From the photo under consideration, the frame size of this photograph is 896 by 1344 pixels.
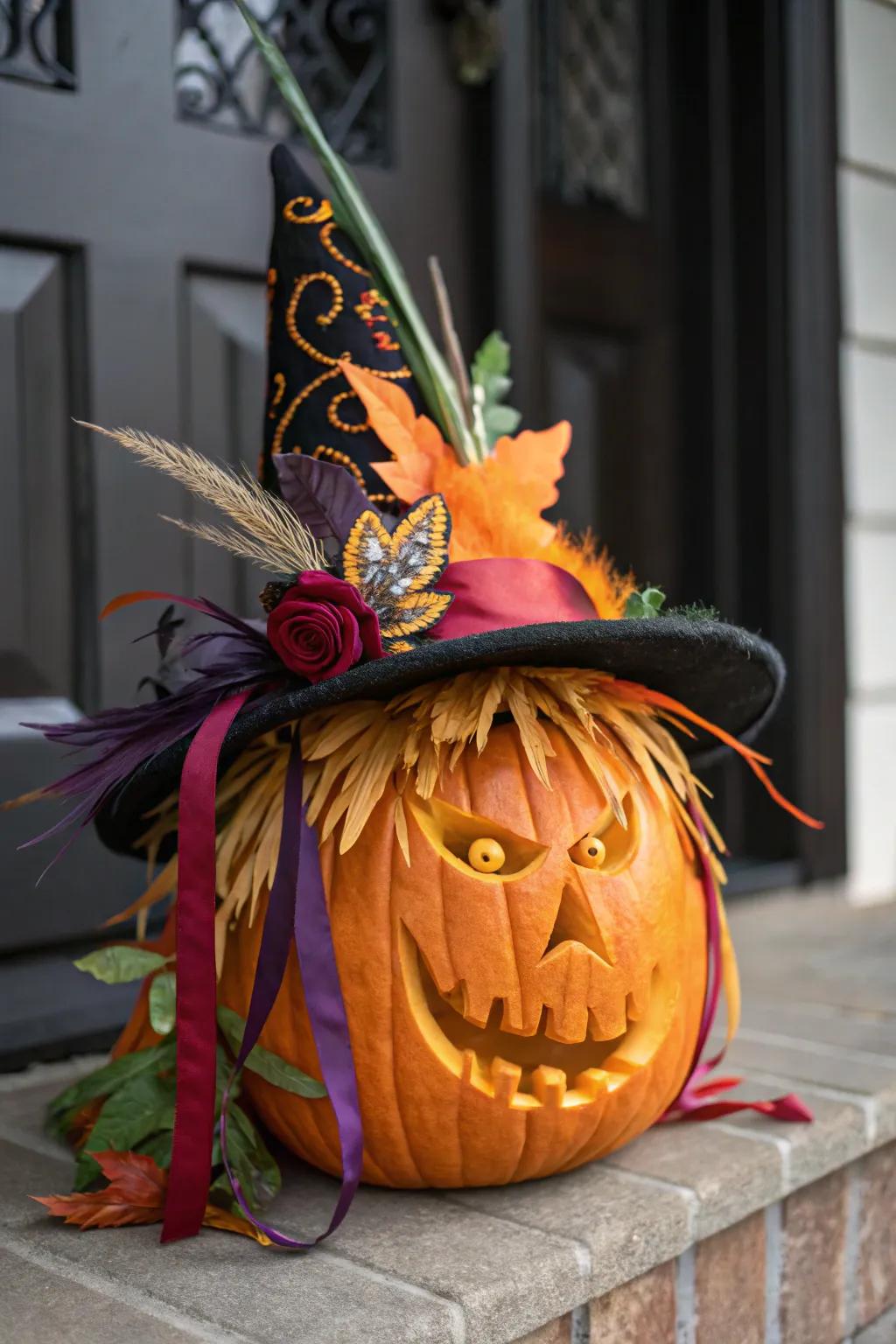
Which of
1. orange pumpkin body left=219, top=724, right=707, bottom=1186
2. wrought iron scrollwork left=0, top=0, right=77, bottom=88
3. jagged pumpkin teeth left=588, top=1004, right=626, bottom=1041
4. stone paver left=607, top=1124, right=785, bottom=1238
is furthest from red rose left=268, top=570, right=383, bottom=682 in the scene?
wrought iron scrollwork left=0, top=0, right=77, bottom=88

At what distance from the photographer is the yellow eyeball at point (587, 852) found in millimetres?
1063

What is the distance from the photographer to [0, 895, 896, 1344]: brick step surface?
35.8 inches

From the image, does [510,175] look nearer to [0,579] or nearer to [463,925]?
[0,579]

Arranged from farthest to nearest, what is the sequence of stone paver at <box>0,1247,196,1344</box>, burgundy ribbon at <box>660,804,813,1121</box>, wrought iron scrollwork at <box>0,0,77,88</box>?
wrought iron scrollwork at <box>0,0,77,88</box> < burgundy ribbon at <box>660,804,813,1121</box> < stone paver at <box>0,1247,196,1344</box>

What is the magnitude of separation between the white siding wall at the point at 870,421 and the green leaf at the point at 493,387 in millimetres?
1543

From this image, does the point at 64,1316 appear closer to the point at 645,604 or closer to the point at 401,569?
the point at 401,569

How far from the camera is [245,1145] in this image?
1101 millimetres

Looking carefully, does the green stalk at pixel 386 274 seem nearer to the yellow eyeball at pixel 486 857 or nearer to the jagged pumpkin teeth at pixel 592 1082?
the yellow eyeball at pixel 486 857

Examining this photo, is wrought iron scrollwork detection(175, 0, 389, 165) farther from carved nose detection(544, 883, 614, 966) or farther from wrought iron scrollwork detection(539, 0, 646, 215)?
carved nose detection(544, 883, 614, 966)

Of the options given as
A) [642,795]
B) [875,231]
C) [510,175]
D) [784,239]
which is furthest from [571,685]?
[875,231]

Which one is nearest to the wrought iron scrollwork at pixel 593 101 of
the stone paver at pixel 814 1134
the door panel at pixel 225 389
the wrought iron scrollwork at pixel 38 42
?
the door panel at pixel 225 389

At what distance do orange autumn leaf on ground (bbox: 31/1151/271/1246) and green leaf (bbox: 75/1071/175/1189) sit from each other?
3 centimetres

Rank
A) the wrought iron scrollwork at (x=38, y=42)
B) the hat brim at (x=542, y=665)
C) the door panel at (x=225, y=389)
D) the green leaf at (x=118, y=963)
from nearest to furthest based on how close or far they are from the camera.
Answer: the hat brim at (x=542, y=665)
the green leaf at (x=118, y=963)
the wrought iron scrollwork at (x=38, y=42)
the door panel at (x=225, y=389)

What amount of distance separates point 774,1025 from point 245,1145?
0.82 meters
